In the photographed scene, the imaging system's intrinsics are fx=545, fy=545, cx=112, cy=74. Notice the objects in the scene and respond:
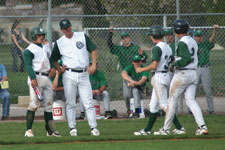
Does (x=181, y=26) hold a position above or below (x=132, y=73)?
above

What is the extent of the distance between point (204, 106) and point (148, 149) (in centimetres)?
712

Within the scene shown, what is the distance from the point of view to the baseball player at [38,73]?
9531 millimetres

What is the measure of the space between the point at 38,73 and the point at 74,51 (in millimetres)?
753

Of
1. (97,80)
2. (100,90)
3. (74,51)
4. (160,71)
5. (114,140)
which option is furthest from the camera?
(97,80)

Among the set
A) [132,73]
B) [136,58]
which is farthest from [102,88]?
[136,58]

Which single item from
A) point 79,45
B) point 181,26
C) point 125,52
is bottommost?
point 125,52

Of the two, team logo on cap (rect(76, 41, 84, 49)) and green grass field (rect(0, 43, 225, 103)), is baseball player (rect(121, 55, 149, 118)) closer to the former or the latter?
green grass field (rect(0, 43, 225, 103))

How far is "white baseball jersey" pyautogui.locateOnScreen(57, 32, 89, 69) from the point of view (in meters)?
9.59

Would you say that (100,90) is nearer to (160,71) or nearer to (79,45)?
(79,45)

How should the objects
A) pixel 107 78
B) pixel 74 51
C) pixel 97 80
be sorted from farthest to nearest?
pixel 107 78 → pixel 97 80 → pixel 74 51

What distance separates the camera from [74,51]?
9609 mm

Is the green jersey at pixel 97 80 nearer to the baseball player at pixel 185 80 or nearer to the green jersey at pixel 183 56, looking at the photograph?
the baseball player at pixel 185 80

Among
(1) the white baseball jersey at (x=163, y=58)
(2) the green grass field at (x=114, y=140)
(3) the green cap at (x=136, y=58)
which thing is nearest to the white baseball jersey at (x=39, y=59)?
(2) the green grass field at (x=114, y=140)

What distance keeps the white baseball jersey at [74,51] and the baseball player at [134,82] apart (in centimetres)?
269
